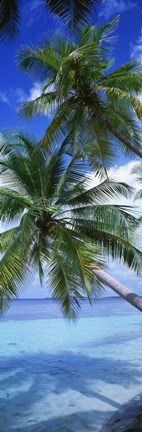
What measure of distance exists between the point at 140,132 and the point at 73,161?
1.93 meters

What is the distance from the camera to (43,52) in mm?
9156

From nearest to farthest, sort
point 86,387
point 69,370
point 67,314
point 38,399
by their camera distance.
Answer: point 67,314
point 38,399
point 86,387
point 69,370

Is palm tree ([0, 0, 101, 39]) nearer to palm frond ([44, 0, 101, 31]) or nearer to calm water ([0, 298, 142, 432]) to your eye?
palm frond ([44, 0, 101, 31])

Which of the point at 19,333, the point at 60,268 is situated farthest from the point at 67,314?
the point at 19,333

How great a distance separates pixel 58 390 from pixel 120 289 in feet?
21.9

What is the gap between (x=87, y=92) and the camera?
9.30 metres

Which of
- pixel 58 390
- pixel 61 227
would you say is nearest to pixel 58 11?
pixel 61 227

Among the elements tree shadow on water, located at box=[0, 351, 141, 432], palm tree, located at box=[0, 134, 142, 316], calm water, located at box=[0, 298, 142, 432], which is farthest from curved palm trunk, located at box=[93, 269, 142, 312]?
tree shadow on water, located at box=[0, 351, 141, 432]

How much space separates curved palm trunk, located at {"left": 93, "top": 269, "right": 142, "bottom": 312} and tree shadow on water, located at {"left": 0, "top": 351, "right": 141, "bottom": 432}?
3.55 m

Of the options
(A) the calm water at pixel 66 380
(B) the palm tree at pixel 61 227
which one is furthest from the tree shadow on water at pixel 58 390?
(B) the palm tree at pixel 61 227

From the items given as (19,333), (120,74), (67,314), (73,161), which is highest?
(120,74)

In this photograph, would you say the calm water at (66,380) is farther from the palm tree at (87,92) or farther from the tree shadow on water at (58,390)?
the palm tree at (87,92)

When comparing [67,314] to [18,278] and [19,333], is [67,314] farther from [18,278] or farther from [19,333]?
[19,333]

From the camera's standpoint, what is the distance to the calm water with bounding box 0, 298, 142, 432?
407 inches
